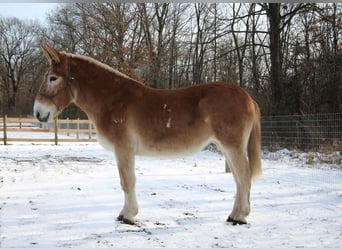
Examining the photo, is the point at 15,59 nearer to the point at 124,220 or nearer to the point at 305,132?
the point at 305,132

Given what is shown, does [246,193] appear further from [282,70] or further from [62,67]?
[282,70]

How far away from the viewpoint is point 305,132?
925 cm

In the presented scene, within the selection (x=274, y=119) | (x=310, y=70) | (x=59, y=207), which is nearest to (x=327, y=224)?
(x=59, y=207)

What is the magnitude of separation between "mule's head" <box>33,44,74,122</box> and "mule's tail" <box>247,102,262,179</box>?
8.39 feet

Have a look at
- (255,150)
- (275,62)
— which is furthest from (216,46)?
(255,150)

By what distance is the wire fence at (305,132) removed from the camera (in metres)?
8.65

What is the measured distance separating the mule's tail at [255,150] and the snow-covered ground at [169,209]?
24.4 inches

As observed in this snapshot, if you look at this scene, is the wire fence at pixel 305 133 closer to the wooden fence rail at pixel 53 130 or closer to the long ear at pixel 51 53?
the long ear at pixel 51 53

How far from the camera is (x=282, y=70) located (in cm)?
1341

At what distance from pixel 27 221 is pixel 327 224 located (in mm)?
3726

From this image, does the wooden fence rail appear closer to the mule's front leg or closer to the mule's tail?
the mule's front leg

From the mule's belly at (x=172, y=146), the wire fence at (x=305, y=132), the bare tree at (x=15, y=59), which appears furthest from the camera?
the bare tree at (x=15, y=59)

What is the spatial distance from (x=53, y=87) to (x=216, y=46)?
382 inches

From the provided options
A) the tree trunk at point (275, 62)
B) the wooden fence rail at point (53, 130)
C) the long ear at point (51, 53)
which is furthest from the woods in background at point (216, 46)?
the long ear at point (51, 53)
